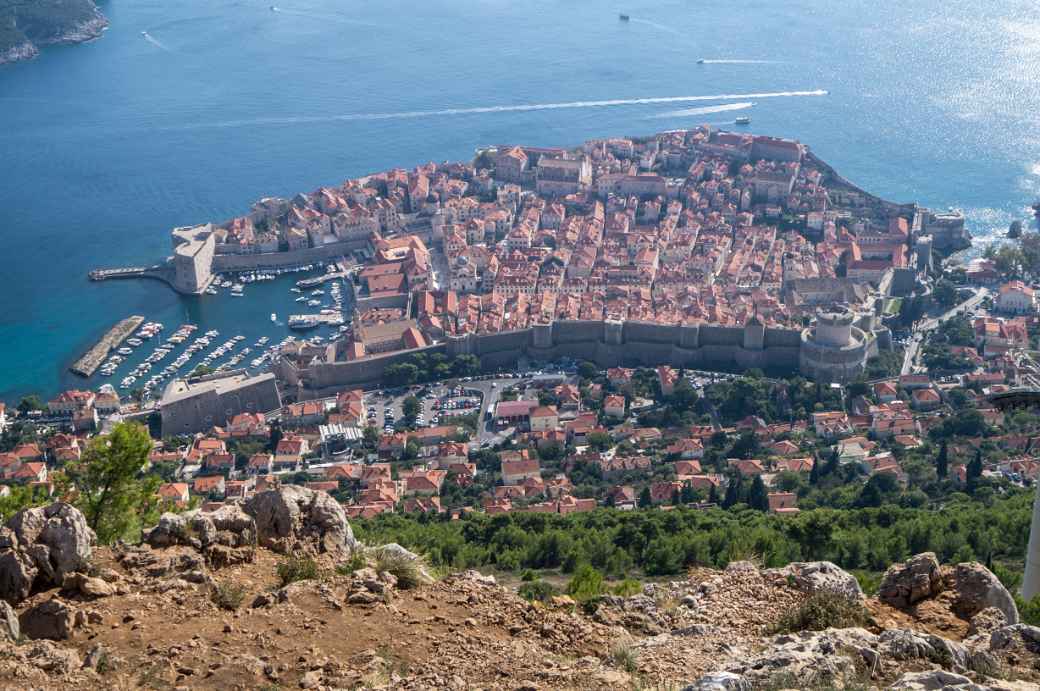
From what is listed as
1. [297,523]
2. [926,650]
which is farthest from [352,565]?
[926,650]

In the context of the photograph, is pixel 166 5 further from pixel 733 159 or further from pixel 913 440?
pixel 913 440

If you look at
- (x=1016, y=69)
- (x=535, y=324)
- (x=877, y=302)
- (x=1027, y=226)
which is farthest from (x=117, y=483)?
(x=1016, y=69)

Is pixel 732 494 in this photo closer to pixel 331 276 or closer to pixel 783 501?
pixel 783 501

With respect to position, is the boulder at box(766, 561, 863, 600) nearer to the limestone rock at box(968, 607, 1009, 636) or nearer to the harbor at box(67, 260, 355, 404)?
the limestone rock at box(968, 607, 1009, 636)

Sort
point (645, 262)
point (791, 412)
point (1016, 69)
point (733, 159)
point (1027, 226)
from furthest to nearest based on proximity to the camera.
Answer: point (1016, 69), point (733, 159), point (1027, 226), point (645, 262), point (791, 412)

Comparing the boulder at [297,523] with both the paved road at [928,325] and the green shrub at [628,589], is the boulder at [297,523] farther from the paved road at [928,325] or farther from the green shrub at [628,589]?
the paved road at [928,325]

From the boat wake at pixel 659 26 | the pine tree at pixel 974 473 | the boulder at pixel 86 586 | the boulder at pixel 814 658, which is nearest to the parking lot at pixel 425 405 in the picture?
the pine tree at pixel 974 473
